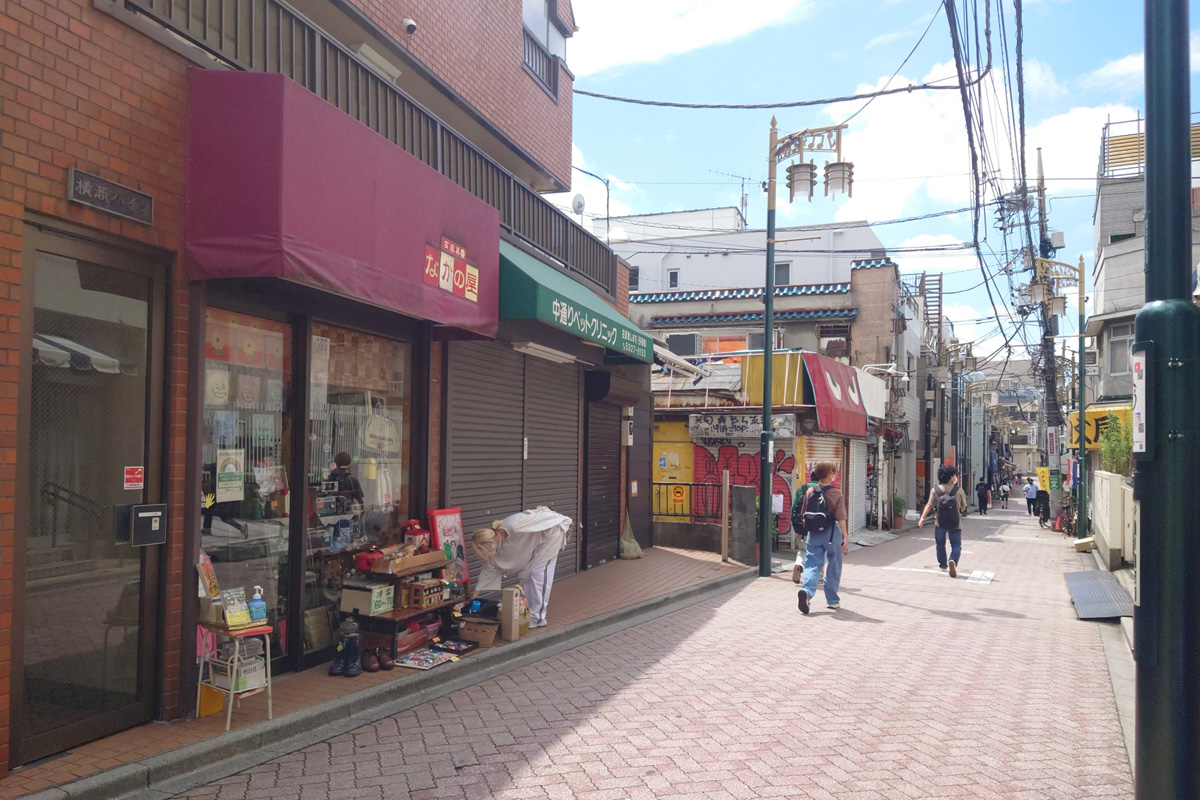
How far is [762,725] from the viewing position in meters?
6.04

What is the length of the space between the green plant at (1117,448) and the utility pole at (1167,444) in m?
12.9

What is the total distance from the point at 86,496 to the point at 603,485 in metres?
9.53

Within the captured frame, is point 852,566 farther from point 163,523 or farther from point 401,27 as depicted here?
point 163,523

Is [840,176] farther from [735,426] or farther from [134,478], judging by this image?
[134,478]

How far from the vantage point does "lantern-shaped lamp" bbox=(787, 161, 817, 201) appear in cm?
1370

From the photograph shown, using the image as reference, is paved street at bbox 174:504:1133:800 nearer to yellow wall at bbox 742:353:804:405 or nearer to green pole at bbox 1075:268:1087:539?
yellow wall at bbox 742:353:804:405

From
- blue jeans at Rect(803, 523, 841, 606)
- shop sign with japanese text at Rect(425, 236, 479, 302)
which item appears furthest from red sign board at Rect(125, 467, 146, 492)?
blue jeans at Rect(803, 523, 841, 606)

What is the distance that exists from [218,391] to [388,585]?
7.14ft

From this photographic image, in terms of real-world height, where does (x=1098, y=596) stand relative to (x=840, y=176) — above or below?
below

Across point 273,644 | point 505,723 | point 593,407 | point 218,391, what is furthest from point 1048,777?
point 593,407

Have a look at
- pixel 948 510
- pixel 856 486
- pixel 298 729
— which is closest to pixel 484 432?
pixel 298 729

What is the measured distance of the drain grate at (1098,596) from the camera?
10.5 m

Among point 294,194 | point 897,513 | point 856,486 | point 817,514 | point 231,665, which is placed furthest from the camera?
point 897,513

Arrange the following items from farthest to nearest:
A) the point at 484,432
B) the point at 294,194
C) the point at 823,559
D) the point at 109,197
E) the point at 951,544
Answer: the point at 951,544 → the point at 823,559 → the point at 484,432 → the point at 294,194 → the point at 109,197
